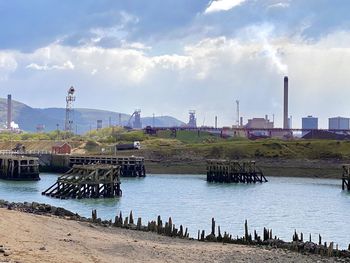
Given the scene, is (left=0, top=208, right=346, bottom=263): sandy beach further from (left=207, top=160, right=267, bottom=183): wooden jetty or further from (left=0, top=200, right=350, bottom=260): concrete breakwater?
(left=207, top=160, right=267, bottom=183): wooden jetty

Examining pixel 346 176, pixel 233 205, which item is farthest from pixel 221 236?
pixel 346 176

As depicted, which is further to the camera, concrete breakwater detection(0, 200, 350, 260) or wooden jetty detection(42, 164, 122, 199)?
wooden jetty detection(42, 164, 122, 199)

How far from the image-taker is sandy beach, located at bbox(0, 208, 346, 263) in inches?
1054

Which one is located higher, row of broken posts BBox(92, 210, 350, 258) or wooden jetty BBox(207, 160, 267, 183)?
wooden jetty BBox(207, 160, 267, 183)

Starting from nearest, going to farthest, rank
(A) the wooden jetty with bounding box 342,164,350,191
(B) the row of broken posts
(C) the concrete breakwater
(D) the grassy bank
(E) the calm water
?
(B) the row of broken posts → (C) the concrete breakwater → (E) the calm water → (A) the wooden jetty with bounding box 342,164,350,191 → (D) the grassy bank

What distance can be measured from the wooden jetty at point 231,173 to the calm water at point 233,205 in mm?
8632

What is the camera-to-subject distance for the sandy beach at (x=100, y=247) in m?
26.8

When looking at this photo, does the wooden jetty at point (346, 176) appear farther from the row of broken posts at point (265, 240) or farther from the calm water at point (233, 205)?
the row of broken posts at point (265, 240)

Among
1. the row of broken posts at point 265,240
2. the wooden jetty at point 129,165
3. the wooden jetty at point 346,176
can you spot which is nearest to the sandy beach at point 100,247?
the row of broken posts at point 265,240

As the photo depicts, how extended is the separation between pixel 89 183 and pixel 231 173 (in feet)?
142

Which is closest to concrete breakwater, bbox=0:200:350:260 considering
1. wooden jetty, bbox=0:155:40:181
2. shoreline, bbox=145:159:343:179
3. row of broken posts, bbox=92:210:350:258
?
row of broken posts, bbox=92:210:350:258

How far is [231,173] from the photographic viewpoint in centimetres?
11156

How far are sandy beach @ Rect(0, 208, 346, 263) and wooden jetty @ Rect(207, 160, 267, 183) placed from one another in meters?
73.9

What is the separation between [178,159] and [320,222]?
92158mm
